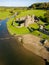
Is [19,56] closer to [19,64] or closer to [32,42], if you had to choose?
[19,64]

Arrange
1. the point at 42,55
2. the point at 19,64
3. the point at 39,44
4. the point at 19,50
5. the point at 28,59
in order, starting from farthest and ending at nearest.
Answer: the point at 39,44 < the point at 19,50 < the point at 42,55 < the point at 28,59 < the point at 19,64

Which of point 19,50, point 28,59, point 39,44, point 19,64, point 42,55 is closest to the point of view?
point 19,64

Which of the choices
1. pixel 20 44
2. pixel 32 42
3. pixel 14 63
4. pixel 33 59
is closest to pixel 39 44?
pixel 32 42

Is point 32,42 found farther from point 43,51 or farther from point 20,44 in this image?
point 43,51

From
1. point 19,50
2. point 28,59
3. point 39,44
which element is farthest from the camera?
point 39,44

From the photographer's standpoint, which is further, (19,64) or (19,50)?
(19,50)

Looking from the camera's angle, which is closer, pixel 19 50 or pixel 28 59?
pixel 28 59

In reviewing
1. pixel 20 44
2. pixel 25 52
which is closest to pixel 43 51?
pixel 25 52
